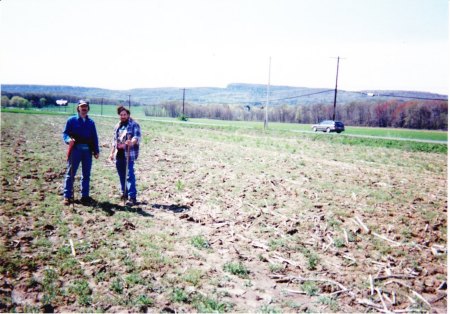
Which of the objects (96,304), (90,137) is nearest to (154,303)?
(96,304)

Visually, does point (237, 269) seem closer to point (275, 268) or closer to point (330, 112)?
point (275, 268)

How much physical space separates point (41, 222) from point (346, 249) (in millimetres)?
6116

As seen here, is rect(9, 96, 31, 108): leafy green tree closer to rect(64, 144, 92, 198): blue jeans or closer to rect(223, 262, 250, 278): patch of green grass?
rect(64, 144, 92, 198): blue jeans

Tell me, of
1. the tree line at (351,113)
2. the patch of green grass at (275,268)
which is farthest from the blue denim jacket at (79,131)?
the tree line at (351,113)

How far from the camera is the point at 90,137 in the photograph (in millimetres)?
7586

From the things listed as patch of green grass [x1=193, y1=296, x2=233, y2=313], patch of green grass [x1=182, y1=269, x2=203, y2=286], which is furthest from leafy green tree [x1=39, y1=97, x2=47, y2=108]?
patch of green grass [x1=193, y1=296, x2=233, y2=313]

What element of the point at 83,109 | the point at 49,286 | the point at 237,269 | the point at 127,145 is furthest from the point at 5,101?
the point at 237,269

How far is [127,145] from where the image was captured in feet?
25.2

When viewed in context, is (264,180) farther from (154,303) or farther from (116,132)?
(154,303)

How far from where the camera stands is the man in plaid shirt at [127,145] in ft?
24.9

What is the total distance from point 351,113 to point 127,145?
88215mm

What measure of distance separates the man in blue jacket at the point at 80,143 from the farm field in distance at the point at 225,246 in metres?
0.48

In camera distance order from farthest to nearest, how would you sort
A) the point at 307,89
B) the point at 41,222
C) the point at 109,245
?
the point at 307,89, the point at 41,222, the point at 109,245

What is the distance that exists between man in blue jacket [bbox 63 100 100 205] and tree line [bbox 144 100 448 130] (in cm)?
6186
